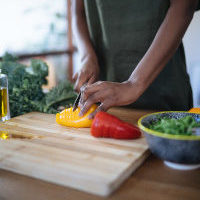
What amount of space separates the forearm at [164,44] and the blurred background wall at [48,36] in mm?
2077

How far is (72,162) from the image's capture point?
2.65 ft

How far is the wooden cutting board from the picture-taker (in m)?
0.73

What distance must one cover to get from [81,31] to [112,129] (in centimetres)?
84

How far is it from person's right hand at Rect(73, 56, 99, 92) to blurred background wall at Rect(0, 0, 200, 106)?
6.43ft

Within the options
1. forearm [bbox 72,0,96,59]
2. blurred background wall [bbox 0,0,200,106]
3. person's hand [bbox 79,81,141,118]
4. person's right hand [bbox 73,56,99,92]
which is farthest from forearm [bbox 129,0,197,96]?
blurred background wall [bbox 0,0,200,106]

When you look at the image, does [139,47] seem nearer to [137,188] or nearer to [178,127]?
[178,127]

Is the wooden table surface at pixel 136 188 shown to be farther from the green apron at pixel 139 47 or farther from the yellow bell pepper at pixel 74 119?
the green apron at pixel 139 47

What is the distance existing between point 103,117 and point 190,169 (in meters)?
0.36

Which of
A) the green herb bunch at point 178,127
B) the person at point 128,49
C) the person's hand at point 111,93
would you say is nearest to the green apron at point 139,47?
the person at point 128,49

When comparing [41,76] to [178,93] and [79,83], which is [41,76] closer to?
[79,83]

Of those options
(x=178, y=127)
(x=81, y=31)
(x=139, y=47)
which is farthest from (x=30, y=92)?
(x=178, y=127)

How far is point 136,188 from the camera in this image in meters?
0.73

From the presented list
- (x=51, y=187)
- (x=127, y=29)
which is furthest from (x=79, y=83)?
(x=51, y=187)

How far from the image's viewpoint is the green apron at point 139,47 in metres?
1.43
